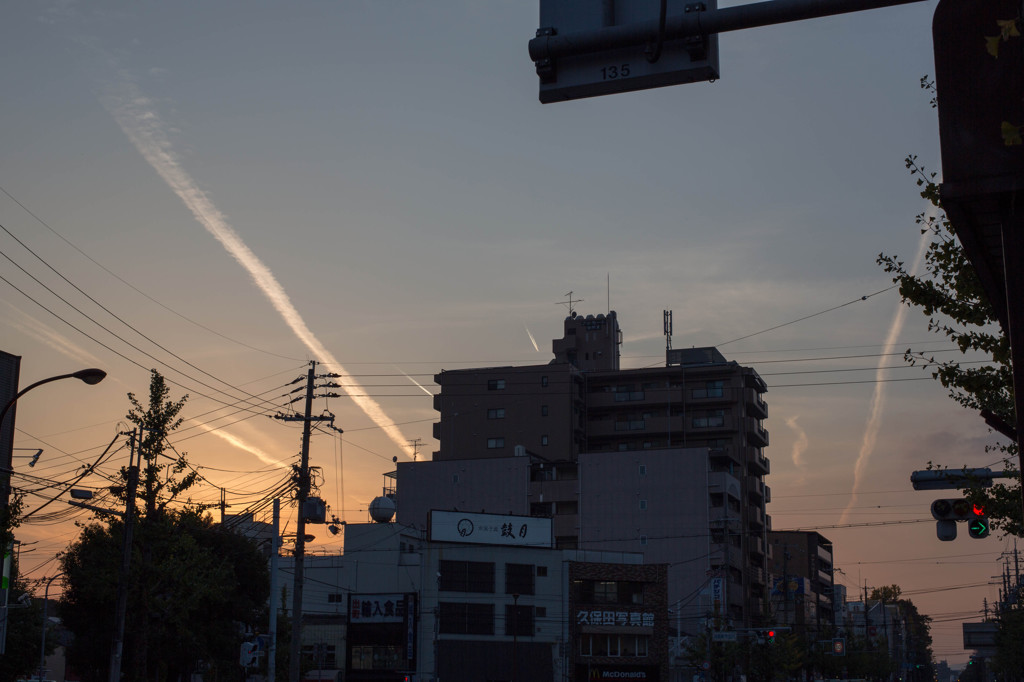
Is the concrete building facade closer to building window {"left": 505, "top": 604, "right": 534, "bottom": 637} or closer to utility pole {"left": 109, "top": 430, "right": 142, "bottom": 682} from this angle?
building window {"left": 505, "top": 604, "right": 534, "bottom": 637}

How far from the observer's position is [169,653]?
57438 mm

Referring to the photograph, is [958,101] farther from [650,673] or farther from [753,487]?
[753,487]

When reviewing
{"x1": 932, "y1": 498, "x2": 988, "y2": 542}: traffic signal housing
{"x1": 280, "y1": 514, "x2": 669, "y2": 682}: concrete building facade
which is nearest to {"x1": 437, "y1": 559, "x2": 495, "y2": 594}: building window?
{"x1": 280, "y1": 514, "x2": 669, "y2": 682}: concrete building facade

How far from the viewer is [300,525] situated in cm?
4644

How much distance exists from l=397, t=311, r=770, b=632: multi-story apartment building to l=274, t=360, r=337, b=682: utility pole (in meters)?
50.1

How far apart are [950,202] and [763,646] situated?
76114 millimetres

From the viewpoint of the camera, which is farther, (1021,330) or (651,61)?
(1021,330)

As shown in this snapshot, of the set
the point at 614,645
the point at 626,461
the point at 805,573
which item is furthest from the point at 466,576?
the point at 805,573

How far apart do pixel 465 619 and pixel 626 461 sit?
29.7m

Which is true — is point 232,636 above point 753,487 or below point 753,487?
below

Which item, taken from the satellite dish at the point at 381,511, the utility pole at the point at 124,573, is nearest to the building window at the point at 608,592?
the satellite dish at the point at 381,511

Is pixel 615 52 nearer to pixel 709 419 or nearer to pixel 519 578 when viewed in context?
pixel 519 578

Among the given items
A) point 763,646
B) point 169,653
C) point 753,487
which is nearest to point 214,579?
point 169,653

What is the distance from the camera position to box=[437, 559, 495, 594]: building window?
77.5 m
